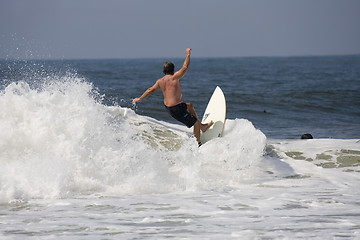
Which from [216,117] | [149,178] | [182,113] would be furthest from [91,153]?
[216,117]

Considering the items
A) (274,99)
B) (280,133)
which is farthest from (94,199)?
(274,99)

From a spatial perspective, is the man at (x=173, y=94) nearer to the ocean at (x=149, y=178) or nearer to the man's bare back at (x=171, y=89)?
the man's bare back at (x=171, y=89)

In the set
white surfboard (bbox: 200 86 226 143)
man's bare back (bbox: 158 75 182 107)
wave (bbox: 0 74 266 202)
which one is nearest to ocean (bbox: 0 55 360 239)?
wave (bbox: 0 74 266 202)

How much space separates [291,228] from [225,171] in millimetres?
2563

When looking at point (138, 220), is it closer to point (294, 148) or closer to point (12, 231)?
point (12, 231)

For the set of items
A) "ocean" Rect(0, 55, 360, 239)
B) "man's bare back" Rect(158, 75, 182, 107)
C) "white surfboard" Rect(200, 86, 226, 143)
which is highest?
"man's bare back" Rect(158, 75, 182, 107)

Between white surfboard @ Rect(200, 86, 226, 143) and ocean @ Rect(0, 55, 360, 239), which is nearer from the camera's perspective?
ocean @ Rect(0, 55, 360, 239)

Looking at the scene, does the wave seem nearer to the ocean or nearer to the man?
the ocean

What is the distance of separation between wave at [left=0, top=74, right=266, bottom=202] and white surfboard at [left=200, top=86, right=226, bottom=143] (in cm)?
23

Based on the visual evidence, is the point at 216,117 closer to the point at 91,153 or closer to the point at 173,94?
the point at 173,94

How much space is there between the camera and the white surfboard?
26.1ft

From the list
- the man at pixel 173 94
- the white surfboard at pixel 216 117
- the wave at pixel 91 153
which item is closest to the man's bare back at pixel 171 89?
the man at pixel 173 94

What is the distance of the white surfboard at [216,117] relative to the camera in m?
7.96

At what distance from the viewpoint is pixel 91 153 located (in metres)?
6.62
